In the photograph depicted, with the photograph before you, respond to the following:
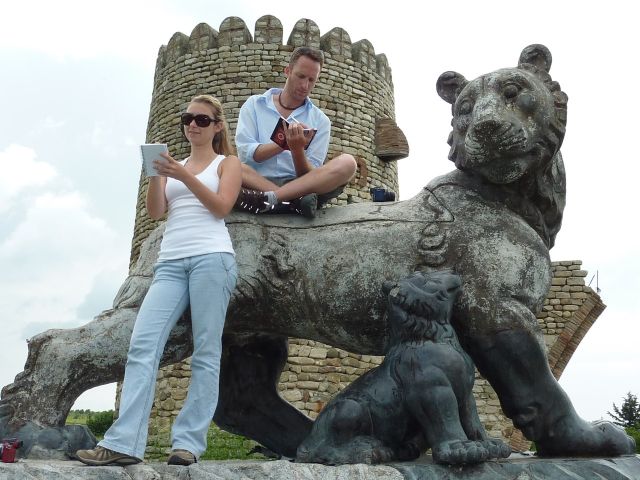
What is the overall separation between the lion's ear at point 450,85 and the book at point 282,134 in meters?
0.57

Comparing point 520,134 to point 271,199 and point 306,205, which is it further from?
point 271,199

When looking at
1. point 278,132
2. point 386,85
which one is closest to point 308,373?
point 386,85

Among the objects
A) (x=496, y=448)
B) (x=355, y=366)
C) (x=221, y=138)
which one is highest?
(x=355, y=366)

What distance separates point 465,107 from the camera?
309 cm

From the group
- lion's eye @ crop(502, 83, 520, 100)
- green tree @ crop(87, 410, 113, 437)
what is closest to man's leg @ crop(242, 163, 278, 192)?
lion's eye @ crop(502, 83, 520, 100)

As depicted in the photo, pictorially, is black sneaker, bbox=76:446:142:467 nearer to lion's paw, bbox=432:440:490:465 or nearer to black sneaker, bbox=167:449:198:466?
black sneaker, bbox=167:449:198:466

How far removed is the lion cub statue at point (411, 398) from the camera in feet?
8.56

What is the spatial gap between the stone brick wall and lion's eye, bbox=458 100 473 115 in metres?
11.5

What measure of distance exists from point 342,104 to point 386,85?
1878 mm

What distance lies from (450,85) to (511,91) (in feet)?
1.10

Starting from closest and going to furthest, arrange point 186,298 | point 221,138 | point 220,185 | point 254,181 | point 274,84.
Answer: point 186,298, point 220,185, point 221,138, point 254,181, point 274,84

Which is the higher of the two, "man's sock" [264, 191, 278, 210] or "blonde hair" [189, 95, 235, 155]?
"blonde hair" [189, 95, 235, 155]

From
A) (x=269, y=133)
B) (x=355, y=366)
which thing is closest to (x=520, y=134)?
(x=269, y=133)

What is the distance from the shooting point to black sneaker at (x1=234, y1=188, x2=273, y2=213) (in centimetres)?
307
